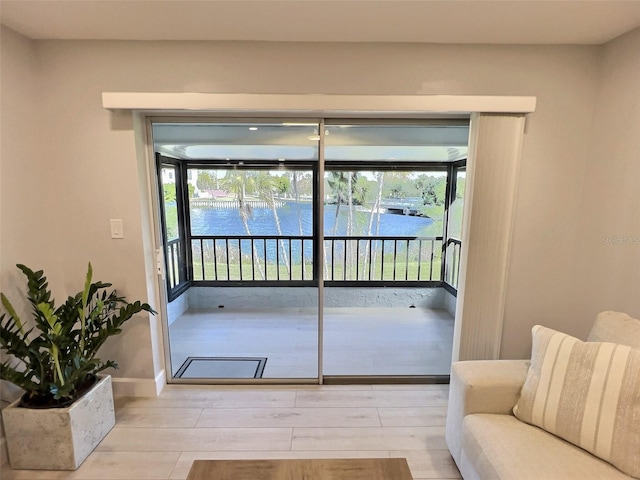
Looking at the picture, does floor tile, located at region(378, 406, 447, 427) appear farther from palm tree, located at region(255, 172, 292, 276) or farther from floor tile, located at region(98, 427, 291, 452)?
palm tree, located at region(255, 172, 292, 276)

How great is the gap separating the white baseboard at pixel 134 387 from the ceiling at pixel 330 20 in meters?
2.19

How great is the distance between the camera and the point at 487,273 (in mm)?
2145

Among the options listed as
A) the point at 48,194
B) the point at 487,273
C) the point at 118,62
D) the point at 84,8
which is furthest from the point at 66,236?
the point at 487,273

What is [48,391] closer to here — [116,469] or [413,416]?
[116,469]

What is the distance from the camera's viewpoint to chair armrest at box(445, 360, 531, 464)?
156cm

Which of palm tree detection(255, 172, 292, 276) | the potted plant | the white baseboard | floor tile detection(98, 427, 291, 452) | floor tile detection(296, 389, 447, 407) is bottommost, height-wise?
floor tile detection(296, 389, 447, 407)

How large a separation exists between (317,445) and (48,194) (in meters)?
2.23

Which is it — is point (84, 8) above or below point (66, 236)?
above

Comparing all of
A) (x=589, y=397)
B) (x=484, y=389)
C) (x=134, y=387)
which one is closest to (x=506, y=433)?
(x=484, y=389)

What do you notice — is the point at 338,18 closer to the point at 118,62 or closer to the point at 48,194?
the point at 118,62

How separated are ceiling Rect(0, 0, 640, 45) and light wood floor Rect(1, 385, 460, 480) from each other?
7.53 feet

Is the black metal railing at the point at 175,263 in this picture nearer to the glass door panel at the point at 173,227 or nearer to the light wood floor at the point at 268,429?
the glass door panel at the point at 173,227

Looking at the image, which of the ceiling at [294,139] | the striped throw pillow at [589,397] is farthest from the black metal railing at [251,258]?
the striped throw pillow at [589,397]

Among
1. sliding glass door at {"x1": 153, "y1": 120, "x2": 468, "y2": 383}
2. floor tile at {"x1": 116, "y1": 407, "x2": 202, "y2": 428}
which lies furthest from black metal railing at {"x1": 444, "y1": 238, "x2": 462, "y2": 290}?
floor tile at {"x1": 116, "y1": 407, "x2": 202, "y2": 428}
